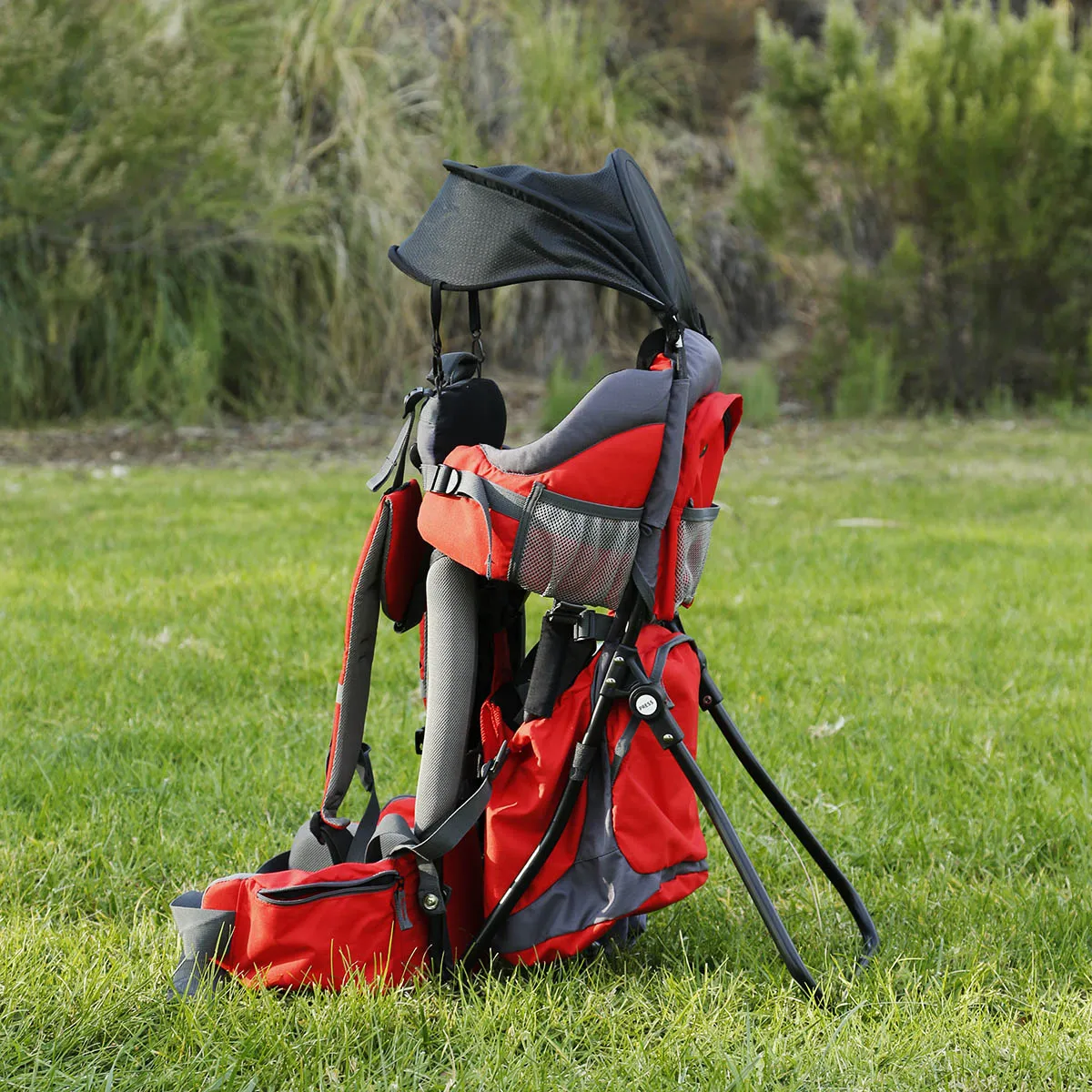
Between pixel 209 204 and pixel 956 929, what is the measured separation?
28.7 ft

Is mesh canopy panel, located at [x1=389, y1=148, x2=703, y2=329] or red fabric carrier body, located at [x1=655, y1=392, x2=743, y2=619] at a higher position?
mesh canopy panel, located at [x1=389, y1=148, x2=703, y2=329]

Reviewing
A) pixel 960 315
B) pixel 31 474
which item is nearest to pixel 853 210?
pixel 960 315

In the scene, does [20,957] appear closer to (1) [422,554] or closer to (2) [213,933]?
(2) [213,933]

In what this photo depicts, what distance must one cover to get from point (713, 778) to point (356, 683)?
1136mm

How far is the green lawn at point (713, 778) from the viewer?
6.32 feet

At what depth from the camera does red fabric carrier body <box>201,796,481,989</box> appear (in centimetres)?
204

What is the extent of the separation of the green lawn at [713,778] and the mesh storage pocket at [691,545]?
68 cm

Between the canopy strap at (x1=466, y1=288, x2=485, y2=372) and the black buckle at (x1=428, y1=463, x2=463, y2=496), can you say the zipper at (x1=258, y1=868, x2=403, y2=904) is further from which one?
the canopy strap at (x1=466, y1=288, x2=485, y2=372)

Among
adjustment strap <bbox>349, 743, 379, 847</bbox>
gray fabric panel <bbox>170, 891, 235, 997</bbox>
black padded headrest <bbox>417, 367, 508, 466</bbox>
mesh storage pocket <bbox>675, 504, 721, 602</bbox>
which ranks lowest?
gray fabric panel <bbox>170, 891, 235, 997</bbox>

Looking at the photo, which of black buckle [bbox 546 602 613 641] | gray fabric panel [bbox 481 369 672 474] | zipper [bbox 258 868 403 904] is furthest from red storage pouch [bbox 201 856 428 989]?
gray fabric panel [bbox 481 369 672 474]

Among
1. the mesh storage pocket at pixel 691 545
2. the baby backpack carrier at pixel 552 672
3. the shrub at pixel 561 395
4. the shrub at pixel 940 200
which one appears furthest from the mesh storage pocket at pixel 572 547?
the shrub at pixel 940 200

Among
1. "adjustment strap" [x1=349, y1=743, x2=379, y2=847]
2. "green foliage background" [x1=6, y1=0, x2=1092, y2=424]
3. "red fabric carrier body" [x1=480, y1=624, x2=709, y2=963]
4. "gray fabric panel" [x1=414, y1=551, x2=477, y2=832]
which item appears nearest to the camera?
"red fabric carrier body" [x1=480, y1=624, x2=709, y2=963]

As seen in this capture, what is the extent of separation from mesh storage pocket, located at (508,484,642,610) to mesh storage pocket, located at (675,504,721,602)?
0.37 ft

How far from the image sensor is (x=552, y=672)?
2.07 meters
